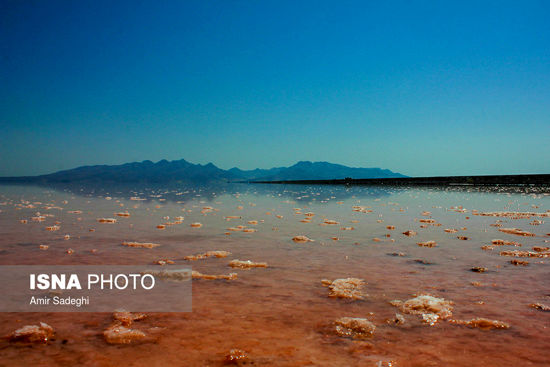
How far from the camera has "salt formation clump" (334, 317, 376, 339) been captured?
3070 millimetres

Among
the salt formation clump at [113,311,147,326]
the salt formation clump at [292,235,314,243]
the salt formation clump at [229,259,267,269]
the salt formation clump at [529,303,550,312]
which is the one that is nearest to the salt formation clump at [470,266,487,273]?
the salt formation clump at [529,303,550,312]

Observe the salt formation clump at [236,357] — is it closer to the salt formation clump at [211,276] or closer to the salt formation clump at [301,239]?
the salt formation clump at [211,276]

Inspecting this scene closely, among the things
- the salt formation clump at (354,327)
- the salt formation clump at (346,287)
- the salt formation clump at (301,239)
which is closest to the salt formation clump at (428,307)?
the salt formation clump at (346,287)

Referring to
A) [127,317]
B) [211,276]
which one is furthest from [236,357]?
[211,276]

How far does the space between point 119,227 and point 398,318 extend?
8.47 m

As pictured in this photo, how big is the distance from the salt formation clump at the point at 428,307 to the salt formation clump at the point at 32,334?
3433mm

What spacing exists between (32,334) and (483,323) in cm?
414

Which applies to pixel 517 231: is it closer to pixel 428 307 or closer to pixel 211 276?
pixel 428 307

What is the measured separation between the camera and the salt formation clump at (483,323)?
3246mm

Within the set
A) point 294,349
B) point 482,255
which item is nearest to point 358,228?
point 482,255

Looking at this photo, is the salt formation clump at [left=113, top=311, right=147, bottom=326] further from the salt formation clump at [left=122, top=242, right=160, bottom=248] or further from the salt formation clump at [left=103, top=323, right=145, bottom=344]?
the salt formation clump at [left=122, top=242, right=160, bottom=248]

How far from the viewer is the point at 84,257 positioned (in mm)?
6027

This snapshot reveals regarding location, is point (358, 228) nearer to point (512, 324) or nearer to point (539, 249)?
point (539, 249)

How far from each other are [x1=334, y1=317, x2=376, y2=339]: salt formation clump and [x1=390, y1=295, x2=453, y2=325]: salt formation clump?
2.03 feet
